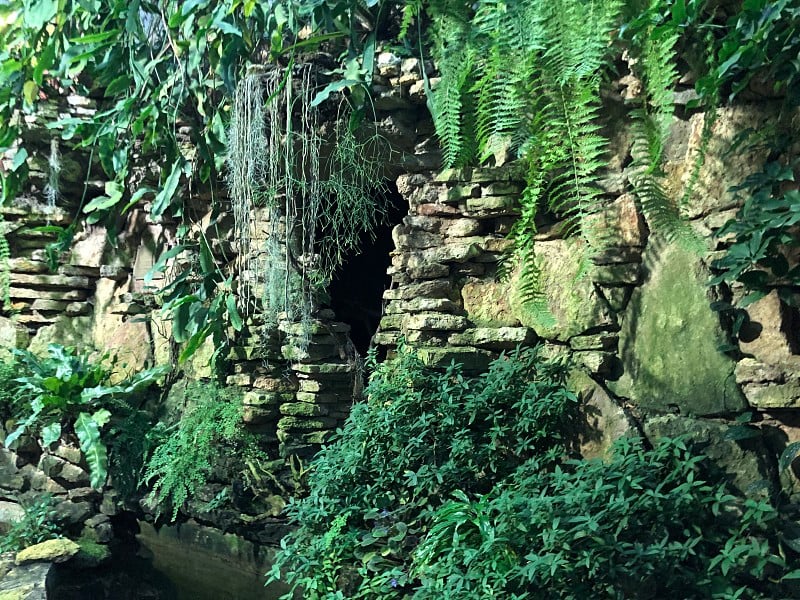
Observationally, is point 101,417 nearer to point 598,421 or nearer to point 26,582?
point 26,582

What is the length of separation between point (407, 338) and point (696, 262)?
144 centimetres

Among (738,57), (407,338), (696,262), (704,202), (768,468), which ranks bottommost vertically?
(768,468)

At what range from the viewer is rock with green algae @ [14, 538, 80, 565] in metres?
4.18

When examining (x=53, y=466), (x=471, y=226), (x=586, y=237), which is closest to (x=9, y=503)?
(x=53, y=466)

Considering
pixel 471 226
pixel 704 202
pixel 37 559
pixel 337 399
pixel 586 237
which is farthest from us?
pixel 337 399

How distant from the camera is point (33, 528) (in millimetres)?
4492

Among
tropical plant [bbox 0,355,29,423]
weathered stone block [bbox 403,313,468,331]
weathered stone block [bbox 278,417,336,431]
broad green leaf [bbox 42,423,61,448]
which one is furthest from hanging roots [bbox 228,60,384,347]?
tropical plant [bbox 0,355,29,423]

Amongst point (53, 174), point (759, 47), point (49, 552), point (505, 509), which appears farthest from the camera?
point (53, 174)

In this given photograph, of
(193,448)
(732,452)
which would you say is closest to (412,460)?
(732,452)

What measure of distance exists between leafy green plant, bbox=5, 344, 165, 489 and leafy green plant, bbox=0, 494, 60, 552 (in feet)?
1.02

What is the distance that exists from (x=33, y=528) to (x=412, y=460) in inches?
103

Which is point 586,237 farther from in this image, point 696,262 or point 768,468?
point 768,468

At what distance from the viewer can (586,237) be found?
9.20ft

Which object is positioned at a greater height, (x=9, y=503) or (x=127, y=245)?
(x=127, y=245)
